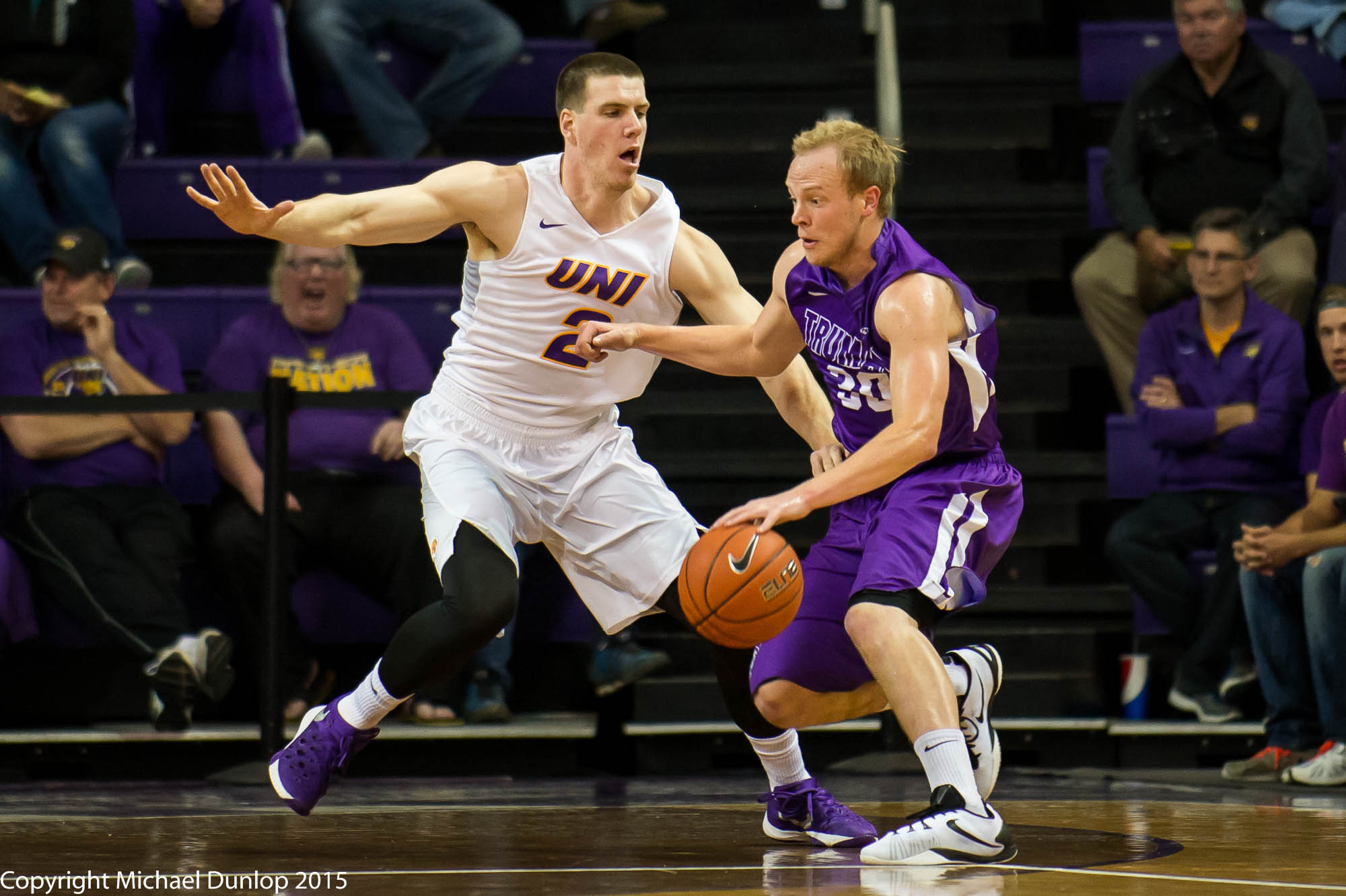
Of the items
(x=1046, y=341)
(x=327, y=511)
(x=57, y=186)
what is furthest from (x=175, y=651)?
(x=1046, y=341)

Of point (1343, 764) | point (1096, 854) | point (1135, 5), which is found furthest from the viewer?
point (1135, 5)

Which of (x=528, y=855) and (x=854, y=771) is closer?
(x=528, y=855)

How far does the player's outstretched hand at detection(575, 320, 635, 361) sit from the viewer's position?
4.31 metres

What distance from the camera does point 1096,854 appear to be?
4160 millimetres

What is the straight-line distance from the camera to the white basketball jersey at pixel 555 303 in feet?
15.3

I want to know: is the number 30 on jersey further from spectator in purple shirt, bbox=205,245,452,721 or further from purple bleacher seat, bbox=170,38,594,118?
purple bleacher seat, bbox=170,38,594,118

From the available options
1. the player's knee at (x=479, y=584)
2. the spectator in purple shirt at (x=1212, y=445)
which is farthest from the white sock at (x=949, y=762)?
the spectator in purple shirt at (x=1212, y=445)

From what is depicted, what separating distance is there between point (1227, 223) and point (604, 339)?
3.25m

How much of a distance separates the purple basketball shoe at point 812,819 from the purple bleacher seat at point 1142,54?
15.3 feet

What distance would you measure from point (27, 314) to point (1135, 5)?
17.7 feet

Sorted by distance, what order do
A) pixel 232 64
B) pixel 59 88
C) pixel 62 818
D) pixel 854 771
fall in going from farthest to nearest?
pixel 232 64 → pixel 59 88 → pixel 854 771 → pixel 62 818

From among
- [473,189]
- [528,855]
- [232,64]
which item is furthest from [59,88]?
[528,855]

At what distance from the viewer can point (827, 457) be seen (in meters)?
4.41

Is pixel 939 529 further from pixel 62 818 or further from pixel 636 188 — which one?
pixel 62 818
